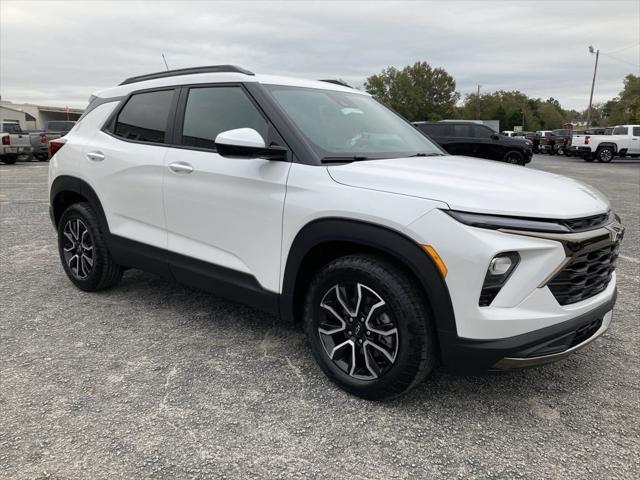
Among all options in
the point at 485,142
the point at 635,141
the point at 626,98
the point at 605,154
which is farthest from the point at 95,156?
the point at 626,98

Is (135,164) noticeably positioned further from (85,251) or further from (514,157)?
(514,157)

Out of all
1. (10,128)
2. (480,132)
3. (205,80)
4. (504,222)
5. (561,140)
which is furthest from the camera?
(561,140)

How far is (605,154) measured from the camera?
26.1m

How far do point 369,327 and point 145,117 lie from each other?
2426 mm

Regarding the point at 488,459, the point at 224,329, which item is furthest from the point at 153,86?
the point at 488,459

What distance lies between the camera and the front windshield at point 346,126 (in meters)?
3.11

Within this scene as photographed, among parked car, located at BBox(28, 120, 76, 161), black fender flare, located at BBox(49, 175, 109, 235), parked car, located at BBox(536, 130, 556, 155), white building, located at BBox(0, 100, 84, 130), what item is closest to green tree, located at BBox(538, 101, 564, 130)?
parked car, located at BBox(536, 130, 556, 155)

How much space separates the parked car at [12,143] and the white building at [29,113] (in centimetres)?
3056

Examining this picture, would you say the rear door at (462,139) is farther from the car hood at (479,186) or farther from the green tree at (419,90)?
the green tree at (419,90)

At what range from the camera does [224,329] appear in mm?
3797

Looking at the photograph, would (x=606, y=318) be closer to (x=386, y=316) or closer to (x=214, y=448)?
(x=386, y=316)

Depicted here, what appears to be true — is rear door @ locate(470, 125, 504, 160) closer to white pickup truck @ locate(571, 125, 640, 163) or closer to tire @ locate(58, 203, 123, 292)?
white pickup truck @ locate(571, 125, 640, 163)

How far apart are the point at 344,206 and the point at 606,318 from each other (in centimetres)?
156

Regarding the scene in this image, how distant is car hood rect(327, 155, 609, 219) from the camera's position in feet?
7.75
